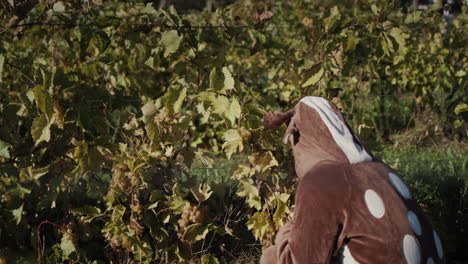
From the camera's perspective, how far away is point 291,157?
293 centimetres

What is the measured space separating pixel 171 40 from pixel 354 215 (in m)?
1.37

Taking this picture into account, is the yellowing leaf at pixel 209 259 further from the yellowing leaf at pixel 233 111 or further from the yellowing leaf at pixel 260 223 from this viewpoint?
the yellowing leaf at pixel 233 111

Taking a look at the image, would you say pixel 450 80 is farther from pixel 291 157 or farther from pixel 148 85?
pixel 291 157

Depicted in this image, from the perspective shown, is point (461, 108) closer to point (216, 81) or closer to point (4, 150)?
point (216, 81)

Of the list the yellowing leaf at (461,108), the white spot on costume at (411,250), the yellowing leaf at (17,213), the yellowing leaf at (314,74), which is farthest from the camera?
the yellowing leaf at (461,108)

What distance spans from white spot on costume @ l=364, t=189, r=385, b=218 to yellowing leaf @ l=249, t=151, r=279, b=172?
33.8 inches

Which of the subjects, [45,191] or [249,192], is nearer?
[249,192]

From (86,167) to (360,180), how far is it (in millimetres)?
1386

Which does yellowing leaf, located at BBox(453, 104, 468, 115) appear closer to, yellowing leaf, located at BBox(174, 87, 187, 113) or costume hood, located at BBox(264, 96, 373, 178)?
costume hood, located at BBox(264, 96, 373, 178)

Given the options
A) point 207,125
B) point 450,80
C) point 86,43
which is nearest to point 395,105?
point 450,80

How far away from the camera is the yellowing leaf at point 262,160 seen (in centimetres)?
277

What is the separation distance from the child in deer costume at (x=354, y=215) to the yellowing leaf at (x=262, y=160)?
673 mm

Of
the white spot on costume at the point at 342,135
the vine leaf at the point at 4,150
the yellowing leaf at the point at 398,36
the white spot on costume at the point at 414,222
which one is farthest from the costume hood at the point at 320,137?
the vine leaf at the point at 4,150

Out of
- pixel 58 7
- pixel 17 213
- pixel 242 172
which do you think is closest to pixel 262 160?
pixel 242 172
